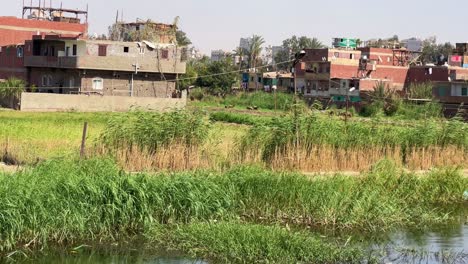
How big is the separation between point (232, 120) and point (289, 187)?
33.5 meters

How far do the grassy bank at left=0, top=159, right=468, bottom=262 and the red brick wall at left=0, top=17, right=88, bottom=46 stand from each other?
196ft

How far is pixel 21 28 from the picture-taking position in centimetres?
7244

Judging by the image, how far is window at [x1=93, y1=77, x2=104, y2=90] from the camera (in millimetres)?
59375

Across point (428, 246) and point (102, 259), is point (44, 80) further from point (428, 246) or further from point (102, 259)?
point (428, 246)

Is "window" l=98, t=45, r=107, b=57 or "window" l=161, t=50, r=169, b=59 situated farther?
"window" l=161, t=50, r=169, b=59

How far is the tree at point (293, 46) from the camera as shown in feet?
366

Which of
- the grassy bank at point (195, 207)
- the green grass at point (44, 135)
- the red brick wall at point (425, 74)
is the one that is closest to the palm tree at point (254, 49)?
the red brick wall at point (425, 74)

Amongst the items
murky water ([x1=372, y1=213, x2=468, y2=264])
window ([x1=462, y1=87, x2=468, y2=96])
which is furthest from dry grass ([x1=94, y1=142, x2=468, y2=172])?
window ([x1=462, y1=87, x2=468, y2=96])

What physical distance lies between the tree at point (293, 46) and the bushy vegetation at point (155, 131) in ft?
293

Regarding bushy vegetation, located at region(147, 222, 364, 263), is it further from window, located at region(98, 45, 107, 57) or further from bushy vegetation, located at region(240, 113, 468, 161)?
window, located at region(98, 45, 107, 57)

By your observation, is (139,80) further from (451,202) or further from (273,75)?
(451,202)

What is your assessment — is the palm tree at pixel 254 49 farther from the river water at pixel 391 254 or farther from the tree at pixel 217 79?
the river water at pixel 391 254

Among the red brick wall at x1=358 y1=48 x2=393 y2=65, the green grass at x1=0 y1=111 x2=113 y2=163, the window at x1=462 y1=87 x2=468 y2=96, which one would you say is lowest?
the green grass at x1=0 y1=111 x2=113 y2=163

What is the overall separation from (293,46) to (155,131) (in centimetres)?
9952
